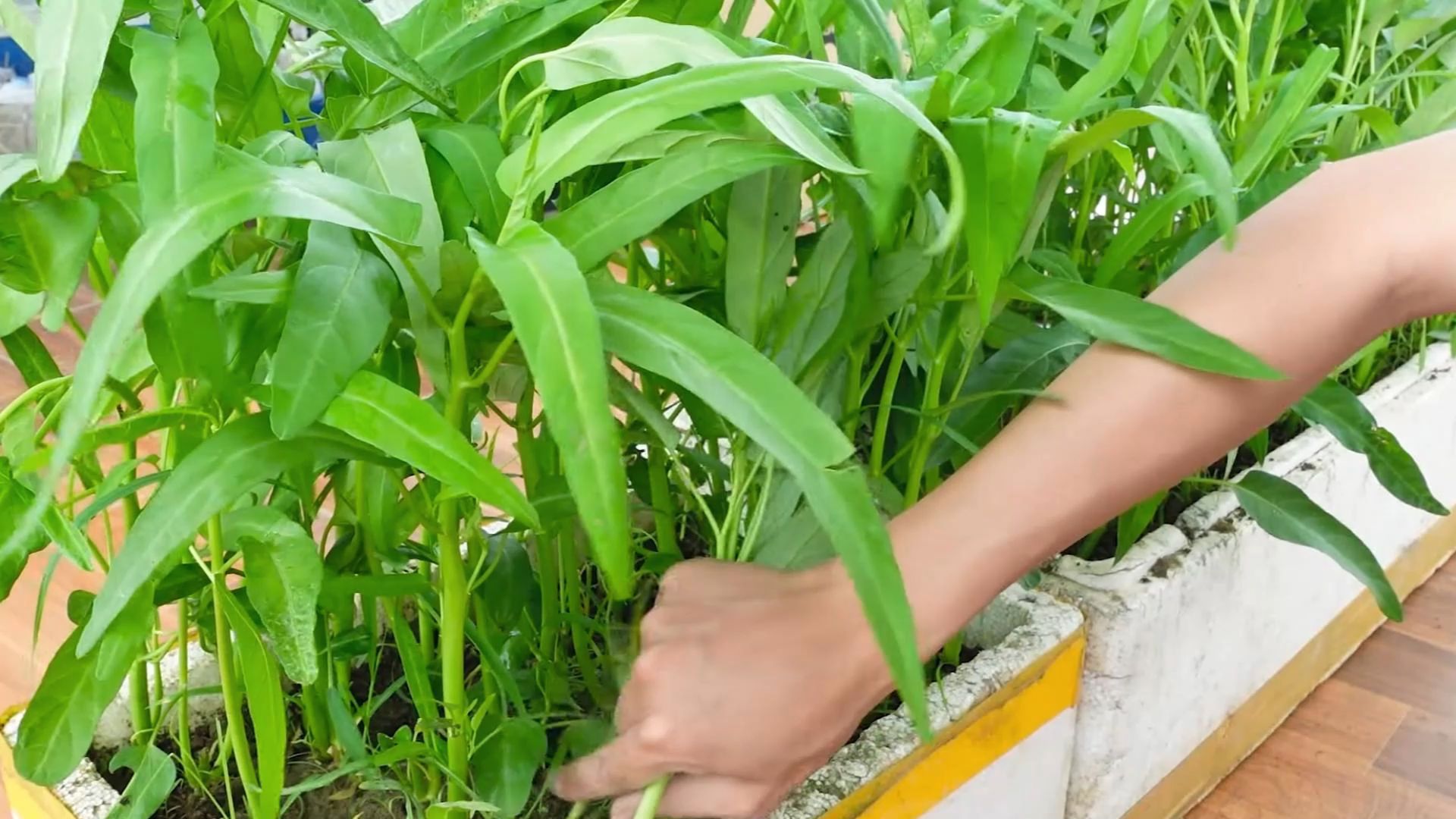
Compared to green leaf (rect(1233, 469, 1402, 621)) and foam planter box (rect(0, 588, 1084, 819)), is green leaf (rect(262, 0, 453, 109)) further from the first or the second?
green leaf (rect(1233, 469, 1402, 621))

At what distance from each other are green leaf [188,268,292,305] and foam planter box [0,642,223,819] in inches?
8.3

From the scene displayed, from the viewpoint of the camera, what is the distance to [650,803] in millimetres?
385

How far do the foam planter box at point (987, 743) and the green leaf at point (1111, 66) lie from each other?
254mm

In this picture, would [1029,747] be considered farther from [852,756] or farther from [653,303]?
[653,303]

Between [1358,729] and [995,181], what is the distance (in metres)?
0.64

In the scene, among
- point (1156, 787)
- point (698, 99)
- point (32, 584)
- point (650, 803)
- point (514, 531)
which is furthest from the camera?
point (32, 584)

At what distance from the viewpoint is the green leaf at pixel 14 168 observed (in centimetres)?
28

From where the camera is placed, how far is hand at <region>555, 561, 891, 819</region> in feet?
1.21

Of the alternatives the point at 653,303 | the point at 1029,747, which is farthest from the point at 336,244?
the point at 1029,747

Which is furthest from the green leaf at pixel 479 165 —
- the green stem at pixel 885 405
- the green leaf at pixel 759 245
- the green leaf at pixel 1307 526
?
the green leaf at pixel 1307 526

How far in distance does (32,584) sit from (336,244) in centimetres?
83

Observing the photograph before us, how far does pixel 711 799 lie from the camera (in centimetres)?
39

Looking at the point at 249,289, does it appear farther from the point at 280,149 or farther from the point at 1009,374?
the point at 1009,374

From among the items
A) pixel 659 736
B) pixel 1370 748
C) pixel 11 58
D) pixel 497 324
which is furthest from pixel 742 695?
pixel 11 58
